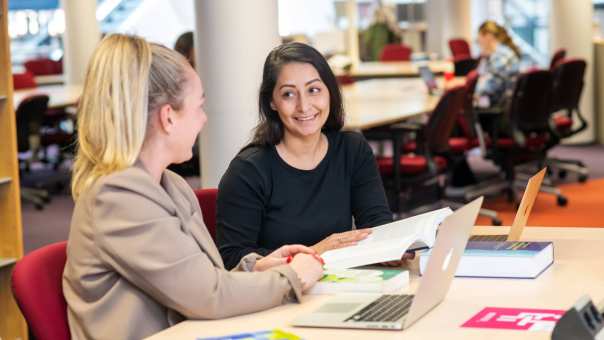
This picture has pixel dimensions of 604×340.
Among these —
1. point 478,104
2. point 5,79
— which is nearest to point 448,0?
point 478,104

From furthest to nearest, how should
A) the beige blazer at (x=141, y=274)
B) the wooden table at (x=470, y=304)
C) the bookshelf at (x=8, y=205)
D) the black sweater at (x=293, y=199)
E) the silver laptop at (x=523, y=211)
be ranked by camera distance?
the bookshelf at (x=8, y=205), the black sweater at (x=293, y=199), the silver laptop at (x=523, y=211), the beige blazer at (x=141, y=274), the wooden table at (x=470, y=304)

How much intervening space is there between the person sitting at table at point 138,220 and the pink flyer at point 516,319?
0.44m

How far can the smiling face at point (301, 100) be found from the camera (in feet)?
11.2

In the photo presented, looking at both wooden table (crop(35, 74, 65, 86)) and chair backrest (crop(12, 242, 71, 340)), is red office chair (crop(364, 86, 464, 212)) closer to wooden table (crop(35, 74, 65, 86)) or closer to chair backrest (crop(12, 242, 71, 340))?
chair backrest (crop(12, 242, 71, 340))

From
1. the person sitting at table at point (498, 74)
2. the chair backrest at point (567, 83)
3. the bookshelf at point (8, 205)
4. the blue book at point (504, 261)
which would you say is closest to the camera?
the blue book at point (504, 261)

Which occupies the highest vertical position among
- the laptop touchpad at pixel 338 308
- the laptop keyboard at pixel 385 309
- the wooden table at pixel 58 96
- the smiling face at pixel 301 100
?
the smiling face at pixel 301 100

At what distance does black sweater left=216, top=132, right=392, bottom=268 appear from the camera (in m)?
→ 3.33

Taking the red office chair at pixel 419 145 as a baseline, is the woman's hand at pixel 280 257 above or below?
above

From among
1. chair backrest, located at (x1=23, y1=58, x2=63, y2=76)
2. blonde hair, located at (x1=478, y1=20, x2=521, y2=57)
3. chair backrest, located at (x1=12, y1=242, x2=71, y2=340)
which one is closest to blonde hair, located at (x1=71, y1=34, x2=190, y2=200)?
chair backrest, located at (x1=12, y1=242, x2=71, y2=340)

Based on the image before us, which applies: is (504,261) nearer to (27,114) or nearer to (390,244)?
(390,244)

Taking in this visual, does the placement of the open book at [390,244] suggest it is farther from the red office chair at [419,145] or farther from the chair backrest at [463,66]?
the chair backrest at [463,66]

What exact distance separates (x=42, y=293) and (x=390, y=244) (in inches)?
33.4

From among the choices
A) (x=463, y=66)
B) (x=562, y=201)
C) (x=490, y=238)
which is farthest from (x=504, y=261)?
(x=463, y=66)

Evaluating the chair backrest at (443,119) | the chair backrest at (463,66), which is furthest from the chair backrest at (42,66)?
the chair backrest at (443,119)
